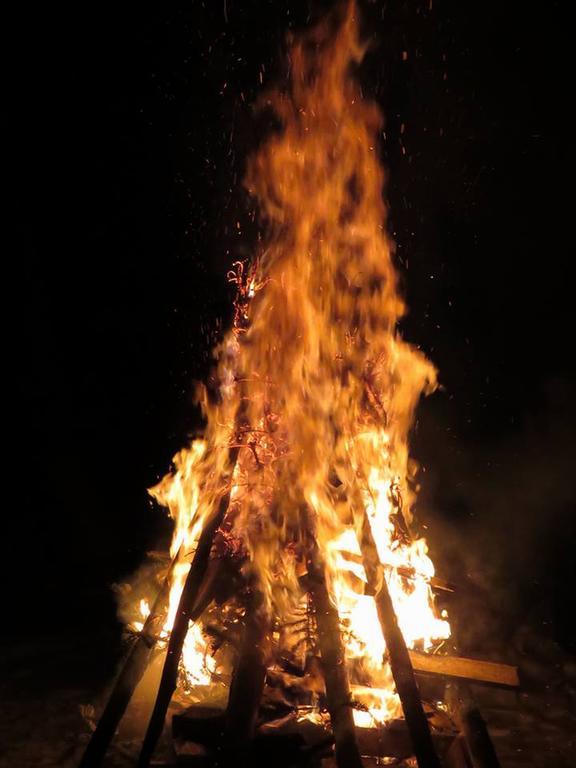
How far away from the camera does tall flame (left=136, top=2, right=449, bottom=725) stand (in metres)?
3.95

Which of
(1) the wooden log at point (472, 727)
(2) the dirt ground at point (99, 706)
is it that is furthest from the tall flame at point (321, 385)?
(2) the dirt ground at point (99, 706)

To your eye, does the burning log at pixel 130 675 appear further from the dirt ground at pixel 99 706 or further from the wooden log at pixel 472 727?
the wooden log at pixel 472 727

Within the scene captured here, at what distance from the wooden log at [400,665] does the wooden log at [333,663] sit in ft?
1.00

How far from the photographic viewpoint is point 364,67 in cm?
538

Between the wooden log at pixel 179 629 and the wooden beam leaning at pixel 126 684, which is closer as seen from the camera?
the wooden log at pixel 179 629

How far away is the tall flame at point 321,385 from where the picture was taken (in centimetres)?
395

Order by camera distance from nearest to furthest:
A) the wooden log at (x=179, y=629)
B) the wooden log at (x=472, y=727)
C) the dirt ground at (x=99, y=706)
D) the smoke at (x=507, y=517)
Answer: the wooden log at (x=179, y=629), the wooden log at (x=472, y=727), the dirt ground at (x=99, y=706), the smoke at (x=507, y=517)

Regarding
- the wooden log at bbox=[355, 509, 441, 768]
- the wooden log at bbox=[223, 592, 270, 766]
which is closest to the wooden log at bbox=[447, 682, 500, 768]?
the wooden log at bbox=[355, 509, 441, 768]

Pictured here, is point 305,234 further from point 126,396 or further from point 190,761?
point 126,396

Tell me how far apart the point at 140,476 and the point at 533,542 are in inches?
278

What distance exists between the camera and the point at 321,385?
440 centimetres

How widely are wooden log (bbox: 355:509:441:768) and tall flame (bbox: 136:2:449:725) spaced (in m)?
0.37

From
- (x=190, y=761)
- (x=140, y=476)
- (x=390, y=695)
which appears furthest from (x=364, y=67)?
(x=140, y=476)

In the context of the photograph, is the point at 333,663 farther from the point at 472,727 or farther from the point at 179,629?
the point at 472,727
